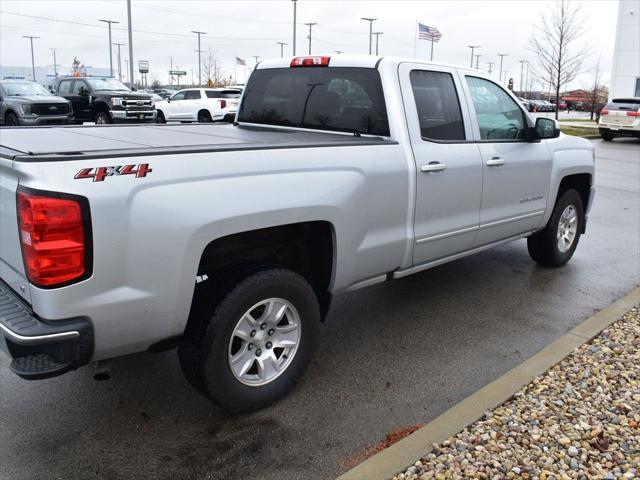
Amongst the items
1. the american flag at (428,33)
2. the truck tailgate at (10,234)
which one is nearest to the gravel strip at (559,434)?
the truck tailgate at (10,234)

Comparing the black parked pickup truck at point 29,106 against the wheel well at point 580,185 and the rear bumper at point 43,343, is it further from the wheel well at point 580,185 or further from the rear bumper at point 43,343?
the rear bumper at point 43,343

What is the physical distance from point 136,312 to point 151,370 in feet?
4.28

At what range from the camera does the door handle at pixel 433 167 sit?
4.09 metres

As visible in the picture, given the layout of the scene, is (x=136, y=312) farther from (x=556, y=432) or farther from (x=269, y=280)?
(x=556, y=432)

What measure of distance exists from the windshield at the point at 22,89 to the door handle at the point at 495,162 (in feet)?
63.1

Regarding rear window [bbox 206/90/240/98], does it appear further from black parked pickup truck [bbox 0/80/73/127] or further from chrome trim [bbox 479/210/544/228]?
chrome trim [bbox 479/210/544/228]

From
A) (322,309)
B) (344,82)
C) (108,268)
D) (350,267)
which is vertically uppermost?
(344,82)

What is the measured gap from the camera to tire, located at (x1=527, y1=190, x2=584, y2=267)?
19.7ft

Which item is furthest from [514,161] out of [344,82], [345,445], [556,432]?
[345,445]

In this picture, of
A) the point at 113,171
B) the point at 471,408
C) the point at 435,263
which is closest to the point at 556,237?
the point at 435,263

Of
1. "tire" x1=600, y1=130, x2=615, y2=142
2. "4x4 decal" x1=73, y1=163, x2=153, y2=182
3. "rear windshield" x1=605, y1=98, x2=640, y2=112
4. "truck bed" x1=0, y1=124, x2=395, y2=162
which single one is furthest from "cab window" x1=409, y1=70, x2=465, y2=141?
"tire" x1=600, y1=130, x2=615, y2=142

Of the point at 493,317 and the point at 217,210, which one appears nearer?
the point at 217,210

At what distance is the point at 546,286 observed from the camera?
5.80 metres

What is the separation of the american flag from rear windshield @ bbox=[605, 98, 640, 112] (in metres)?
13.5
